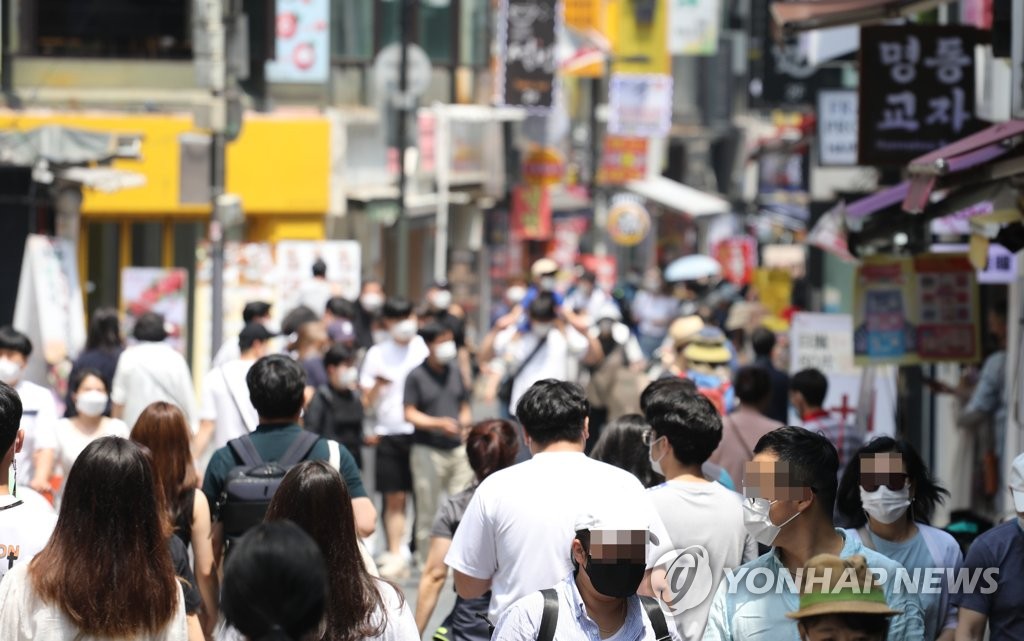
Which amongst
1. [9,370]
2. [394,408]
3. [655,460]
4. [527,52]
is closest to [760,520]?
[655,460]

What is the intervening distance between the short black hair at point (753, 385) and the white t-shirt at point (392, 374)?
12.7ft

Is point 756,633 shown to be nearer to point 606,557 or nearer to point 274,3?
point 606,557

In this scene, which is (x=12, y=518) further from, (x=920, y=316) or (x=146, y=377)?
(x=920, y=316)

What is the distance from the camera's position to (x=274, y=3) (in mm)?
24250

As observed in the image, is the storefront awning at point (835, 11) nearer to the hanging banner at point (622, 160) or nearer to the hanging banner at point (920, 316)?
the hanging banner at point (920, 316)

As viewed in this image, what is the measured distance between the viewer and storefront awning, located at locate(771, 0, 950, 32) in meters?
14.0

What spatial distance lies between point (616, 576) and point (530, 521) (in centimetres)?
155

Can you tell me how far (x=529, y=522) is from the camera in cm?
636

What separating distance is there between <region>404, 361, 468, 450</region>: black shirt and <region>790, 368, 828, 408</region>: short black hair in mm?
3376

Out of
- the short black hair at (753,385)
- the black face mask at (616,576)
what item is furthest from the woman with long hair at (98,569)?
the short black hair at (753,385)

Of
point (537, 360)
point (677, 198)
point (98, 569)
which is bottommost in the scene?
point (537, 360)

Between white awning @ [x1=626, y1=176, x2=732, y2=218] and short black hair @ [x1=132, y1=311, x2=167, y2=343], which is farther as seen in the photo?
white awning @ [x1=626, y1=176, x2=732, y2=218]

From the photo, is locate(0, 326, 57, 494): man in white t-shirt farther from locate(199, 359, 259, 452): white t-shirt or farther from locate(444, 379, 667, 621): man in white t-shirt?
locate(444, 379, 667, 621): man in white t-shirt

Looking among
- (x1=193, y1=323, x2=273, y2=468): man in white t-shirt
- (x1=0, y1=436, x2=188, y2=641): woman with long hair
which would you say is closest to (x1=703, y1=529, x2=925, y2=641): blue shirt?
(x1=0, y1=436, x2=188, y2=641): woman with long hair
